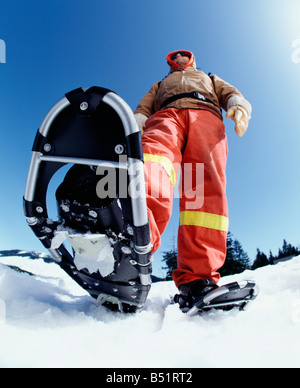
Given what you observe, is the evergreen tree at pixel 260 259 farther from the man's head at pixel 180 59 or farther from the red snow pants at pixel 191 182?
the red snow pants at pixel 191 182

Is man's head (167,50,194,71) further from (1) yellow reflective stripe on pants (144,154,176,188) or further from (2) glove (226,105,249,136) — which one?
(1) yellow reflective stripe on pants (144,154,176,188)

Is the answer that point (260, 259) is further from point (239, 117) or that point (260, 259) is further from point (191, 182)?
point (191, 182)

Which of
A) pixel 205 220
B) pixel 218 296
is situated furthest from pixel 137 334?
pixel 205 220

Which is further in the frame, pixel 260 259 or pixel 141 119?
pixel 260 259

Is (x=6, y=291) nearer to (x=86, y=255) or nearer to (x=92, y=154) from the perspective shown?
(x=86, y=255)

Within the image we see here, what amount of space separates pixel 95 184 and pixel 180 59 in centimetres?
212

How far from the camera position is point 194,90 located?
2025 millimetres

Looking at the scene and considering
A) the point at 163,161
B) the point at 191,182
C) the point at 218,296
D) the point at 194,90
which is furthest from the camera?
the point at 194,90

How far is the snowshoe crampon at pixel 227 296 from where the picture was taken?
1181 millimetres

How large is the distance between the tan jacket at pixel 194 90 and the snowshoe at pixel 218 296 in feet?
4.32

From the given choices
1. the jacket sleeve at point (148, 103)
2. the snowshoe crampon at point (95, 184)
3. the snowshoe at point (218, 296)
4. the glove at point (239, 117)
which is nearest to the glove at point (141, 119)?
the jacket sleeve at point (148, 103)

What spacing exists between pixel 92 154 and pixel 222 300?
38.4 inches

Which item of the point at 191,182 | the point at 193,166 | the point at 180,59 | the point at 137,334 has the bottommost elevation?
the point at 137,334
